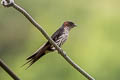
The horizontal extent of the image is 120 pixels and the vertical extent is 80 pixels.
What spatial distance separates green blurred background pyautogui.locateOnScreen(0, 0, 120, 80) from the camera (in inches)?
567

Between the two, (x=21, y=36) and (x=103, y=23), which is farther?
(x=21, y=36)

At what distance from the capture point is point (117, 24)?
1573cm

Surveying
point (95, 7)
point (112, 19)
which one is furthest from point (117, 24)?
point (95, 7)

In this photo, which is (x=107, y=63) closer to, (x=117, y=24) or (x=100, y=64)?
(x=100, y=64)

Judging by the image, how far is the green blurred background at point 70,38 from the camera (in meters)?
14.4

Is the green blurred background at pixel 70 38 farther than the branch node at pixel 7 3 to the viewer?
Yes

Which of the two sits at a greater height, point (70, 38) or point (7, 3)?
point (7, 3)

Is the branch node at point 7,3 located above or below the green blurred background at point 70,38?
above

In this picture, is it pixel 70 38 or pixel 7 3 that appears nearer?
pixel 7 3

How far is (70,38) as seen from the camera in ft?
57.0

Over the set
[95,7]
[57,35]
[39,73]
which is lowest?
[95,7]

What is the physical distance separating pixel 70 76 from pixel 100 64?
0.73 m

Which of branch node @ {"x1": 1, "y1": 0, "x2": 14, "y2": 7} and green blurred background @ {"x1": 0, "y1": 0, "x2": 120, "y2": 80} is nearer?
branch node @ {"x1": 1, "y1": 0, "x2": 14, "y2": 7}

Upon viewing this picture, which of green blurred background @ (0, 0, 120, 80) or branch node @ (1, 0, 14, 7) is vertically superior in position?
branch node @ (1, 0, 14, 7)
